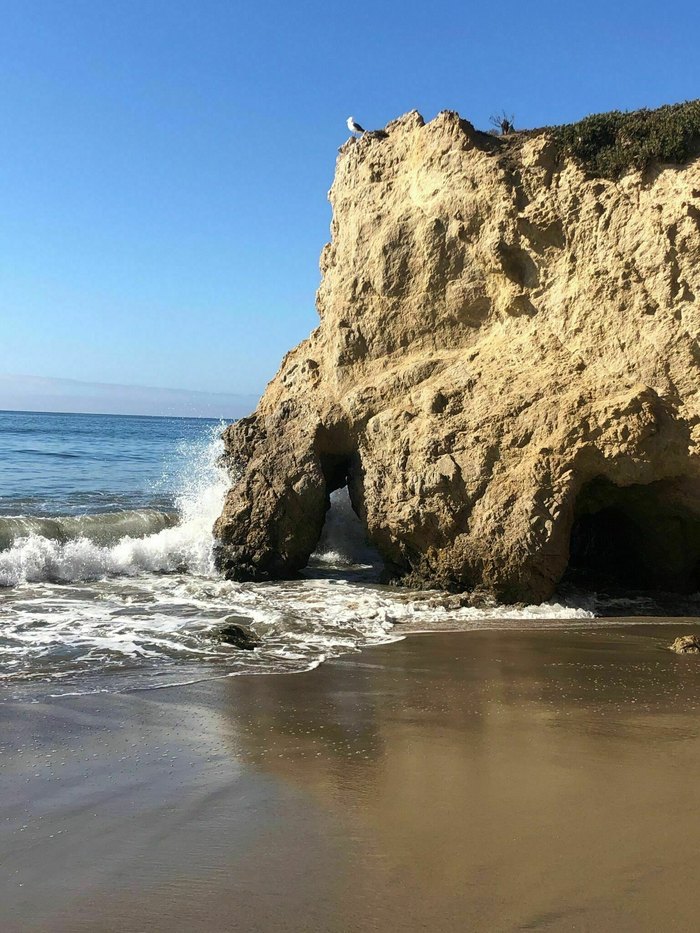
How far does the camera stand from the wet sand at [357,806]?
3.24m

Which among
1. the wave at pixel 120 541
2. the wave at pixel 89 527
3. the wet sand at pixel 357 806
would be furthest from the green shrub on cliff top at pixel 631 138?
the wave at pixel 89 527

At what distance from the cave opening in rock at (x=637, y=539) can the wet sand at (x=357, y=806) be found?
3828 millimetres

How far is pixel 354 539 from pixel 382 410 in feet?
10.9

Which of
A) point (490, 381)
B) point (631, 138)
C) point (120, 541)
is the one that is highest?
point (631, 138)

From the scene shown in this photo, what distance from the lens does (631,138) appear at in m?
9.84

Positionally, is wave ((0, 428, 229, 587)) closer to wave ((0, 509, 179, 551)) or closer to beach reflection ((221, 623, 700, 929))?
wave ((0, 509, 179, 551))

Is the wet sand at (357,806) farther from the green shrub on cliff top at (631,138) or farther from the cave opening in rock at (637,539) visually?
the green shrub on cliff top at (631,138)

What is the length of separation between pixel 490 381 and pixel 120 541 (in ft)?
20.3

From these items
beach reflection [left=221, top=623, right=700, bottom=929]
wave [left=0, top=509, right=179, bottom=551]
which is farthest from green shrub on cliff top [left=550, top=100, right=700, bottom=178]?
wave [left=0, top=509, right=179, bottom=551]

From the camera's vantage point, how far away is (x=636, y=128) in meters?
9.84

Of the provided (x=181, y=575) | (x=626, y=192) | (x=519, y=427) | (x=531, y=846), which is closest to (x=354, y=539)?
(x=181, y=575)

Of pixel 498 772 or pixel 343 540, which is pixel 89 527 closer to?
pixel 343 540

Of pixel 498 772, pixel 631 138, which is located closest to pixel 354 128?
pixel 631 138

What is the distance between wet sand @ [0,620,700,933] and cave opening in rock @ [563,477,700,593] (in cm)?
383
